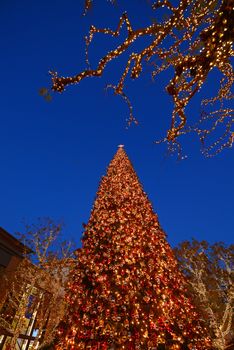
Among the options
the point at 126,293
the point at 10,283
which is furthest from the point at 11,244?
the point at 126,293

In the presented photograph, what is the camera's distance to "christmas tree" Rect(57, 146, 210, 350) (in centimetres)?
538

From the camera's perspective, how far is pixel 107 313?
5.55 metres

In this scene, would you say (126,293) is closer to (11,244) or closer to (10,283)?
(10,283)

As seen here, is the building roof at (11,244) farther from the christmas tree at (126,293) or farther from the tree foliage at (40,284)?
the christmas tree at (126,293)

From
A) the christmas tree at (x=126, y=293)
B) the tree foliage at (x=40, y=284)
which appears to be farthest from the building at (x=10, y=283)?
the christmas tree at (x=126, y=293)

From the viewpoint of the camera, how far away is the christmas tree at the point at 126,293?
5.38m

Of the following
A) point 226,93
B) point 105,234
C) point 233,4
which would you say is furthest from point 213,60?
point 105,234

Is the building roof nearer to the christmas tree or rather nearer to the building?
the building

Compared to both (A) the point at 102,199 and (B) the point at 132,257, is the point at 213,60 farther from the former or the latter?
(A) the point at 102,199

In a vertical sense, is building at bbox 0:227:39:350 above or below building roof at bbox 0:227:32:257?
below

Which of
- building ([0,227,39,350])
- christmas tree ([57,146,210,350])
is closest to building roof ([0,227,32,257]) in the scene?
building ([0,227,39,350])

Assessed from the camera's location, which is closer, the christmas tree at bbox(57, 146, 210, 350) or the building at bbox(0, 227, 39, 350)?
the christmas tree at bbox(57, 146, 210, 350)

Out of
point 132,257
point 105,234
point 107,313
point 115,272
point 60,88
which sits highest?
point 60,88

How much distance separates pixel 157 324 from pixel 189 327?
106 cm
